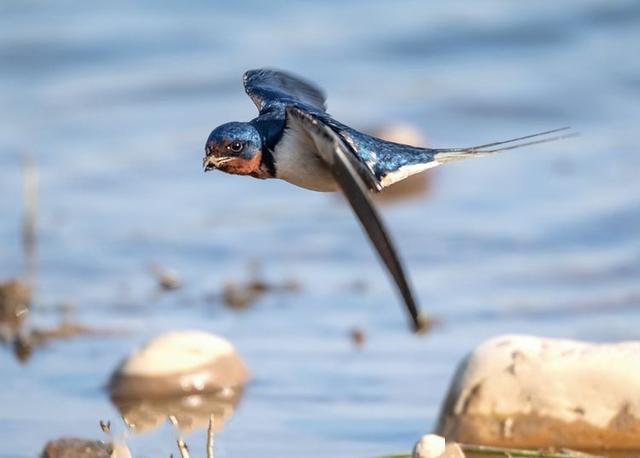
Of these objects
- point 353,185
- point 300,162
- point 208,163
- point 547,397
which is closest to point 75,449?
point 208,163

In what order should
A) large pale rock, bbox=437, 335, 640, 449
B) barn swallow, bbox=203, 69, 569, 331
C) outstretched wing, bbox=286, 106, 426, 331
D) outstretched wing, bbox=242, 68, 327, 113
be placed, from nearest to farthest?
1. outstretched wing, bbox=286, 106, 426, 331
2. barn swallow, bbox=203, 69, 569, 331
3. large pale rock, bbox=437, 335, 640, 449
4. outstretched wing, bbox=242, 68, 327, 113

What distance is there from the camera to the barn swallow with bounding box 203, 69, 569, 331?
3.46 metres

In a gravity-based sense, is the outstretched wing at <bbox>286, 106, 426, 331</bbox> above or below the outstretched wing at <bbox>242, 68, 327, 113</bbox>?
below

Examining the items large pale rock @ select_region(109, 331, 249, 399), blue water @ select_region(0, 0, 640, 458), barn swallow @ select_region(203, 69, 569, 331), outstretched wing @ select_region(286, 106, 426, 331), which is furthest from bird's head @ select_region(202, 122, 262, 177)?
large pale rock @ select_region(109, 331, 249, 399)

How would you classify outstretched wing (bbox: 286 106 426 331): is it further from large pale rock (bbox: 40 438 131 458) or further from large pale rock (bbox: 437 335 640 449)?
large pale rock (bbox: 437 335 640 449)

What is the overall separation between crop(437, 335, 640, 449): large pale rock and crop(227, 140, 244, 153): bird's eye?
45.4 inches

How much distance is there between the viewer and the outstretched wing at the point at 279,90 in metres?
4.89

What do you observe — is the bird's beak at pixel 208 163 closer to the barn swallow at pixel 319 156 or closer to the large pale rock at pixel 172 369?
the barn swallow at pixel 319 156

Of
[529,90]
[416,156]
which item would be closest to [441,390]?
[416,156]

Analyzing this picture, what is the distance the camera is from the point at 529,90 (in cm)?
1086

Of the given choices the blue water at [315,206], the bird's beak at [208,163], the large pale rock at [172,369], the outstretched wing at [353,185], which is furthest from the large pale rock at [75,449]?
the large pale rock at [172,369]

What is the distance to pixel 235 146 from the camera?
418 cm

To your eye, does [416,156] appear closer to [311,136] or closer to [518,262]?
[311,136]

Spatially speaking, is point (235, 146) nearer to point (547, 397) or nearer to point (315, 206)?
point (547, 397)
